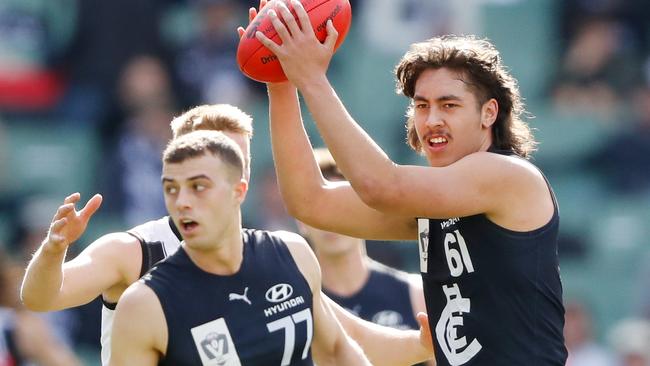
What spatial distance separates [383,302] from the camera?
7141 millimetres

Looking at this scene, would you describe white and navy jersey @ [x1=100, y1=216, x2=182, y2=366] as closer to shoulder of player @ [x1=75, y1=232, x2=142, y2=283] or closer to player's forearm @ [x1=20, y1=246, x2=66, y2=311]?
shoulder of player @ [x1=75, y1=232, x2=142, y2=283]

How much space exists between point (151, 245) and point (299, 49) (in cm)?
115

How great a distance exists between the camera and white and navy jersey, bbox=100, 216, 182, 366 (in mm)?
5203

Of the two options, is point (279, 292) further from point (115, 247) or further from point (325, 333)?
point (115, 247)

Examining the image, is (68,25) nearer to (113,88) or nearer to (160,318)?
(113,88)

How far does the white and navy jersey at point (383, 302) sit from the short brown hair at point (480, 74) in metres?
2.11

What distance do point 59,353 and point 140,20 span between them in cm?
443

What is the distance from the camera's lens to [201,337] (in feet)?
15.5

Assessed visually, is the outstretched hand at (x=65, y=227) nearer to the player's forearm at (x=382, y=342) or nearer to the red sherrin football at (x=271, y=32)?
the red sherrin football at (x=271, y=32)

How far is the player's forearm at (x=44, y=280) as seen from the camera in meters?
4.84

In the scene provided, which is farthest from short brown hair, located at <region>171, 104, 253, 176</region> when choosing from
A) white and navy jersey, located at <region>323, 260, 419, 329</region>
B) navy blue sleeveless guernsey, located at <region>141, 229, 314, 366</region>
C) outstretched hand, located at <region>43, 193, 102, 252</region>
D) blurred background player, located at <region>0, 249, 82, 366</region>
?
blurred background player, located at <region>0, 249, 82, 366</region>

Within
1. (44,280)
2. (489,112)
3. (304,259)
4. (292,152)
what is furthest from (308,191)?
(44,280)

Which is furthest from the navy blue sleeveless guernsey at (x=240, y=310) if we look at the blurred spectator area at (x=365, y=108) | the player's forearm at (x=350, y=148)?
the blurred spectator area at (x=365, y=108)

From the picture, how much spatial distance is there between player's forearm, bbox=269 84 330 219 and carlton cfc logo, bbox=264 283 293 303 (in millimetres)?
374
